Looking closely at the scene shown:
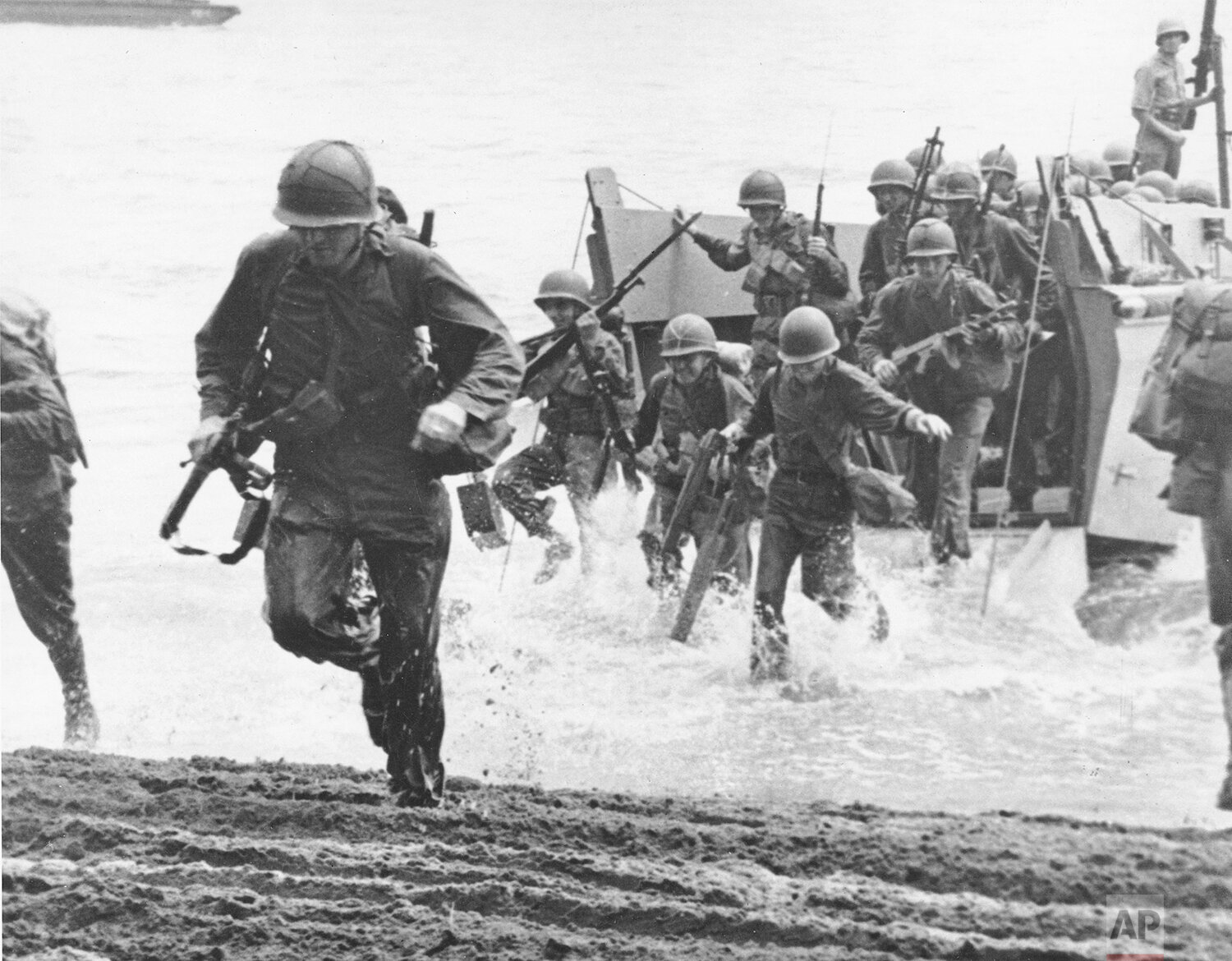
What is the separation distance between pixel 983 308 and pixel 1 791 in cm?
501

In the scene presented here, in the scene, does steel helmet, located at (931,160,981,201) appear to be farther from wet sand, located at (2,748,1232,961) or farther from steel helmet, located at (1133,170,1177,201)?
wet sand, located at (2,748,1232,961)

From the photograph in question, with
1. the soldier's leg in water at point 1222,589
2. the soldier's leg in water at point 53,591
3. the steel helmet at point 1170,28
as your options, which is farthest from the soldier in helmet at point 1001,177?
the soldier's leg in water at point 53,591

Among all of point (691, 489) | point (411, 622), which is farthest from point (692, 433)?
point (411, 622)

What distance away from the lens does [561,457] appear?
31.7 ft

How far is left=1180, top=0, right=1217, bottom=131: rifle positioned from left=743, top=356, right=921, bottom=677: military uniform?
68.3 inches

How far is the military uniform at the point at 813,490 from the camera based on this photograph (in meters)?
8.07

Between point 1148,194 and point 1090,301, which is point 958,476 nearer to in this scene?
point 1090,301

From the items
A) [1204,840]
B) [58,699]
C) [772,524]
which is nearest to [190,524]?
[58,699]

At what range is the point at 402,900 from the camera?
17.9ft

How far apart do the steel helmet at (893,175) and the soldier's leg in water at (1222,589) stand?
15.9ft

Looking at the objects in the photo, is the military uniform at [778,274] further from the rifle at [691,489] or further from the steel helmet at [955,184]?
the rifle at [691,489]

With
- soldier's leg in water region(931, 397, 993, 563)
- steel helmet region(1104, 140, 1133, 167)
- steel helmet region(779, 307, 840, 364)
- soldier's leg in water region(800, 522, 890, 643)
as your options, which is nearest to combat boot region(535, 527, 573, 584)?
soldier's leg in water region(800, 522, 890, 643)

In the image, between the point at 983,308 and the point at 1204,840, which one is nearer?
the point at 1204,840

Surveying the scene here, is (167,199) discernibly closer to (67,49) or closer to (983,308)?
(67,49)
